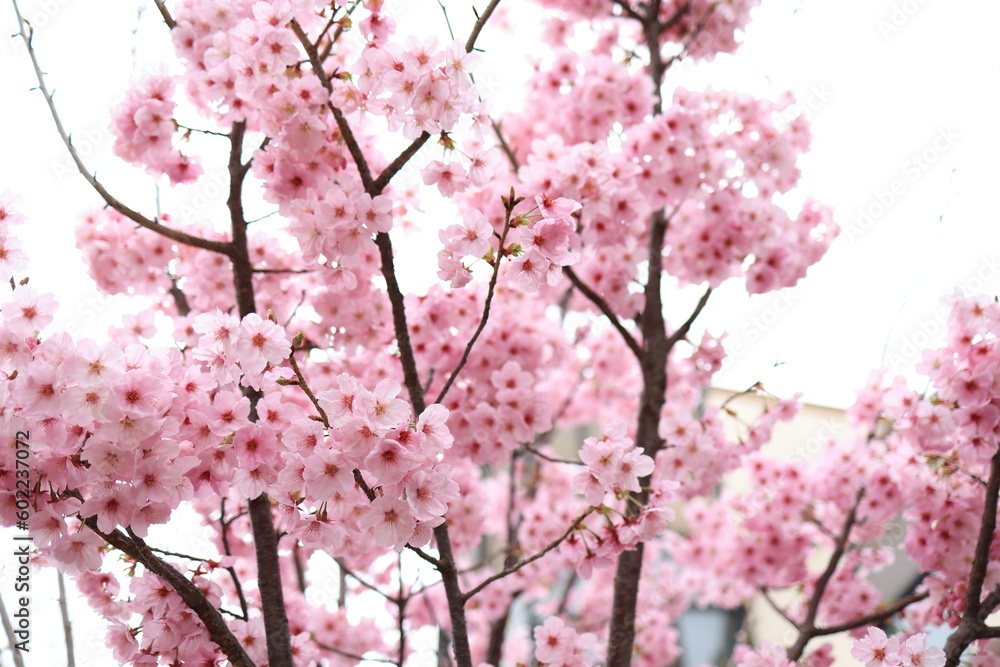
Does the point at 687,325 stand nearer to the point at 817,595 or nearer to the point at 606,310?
the point at 606,310

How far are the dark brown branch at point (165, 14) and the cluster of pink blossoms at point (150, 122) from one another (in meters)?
0.12

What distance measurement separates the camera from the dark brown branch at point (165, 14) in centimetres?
166

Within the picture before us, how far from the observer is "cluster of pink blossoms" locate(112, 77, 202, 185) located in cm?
166

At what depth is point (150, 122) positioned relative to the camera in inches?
65.2

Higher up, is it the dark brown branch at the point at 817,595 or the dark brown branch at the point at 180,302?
the dark brown branch at the point at 180,302

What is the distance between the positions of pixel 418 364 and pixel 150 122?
851mm

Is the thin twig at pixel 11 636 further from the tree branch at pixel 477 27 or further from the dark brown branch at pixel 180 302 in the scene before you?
the tree branch at pixel 477 27

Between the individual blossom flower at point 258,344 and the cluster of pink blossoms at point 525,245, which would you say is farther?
the cluster of pink blossoms at point 525,245

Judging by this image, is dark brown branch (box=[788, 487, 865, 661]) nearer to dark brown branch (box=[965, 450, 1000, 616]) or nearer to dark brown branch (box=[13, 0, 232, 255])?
dark brown branch (box=[965, 450, 1000, 616])

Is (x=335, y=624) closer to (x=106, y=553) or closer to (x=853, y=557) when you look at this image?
(x=106, y=553)

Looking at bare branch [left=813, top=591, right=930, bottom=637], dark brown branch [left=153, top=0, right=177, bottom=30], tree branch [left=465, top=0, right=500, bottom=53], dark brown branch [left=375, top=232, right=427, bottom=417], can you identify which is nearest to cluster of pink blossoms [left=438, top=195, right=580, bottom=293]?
dark brown branch [left=375, top=232, right=427, bottom=417]

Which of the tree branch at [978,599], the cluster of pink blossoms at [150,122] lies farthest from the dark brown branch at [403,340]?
the tree branch at [978,599]

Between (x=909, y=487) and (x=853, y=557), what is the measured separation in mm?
→ 948

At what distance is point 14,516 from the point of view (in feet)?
3.80
